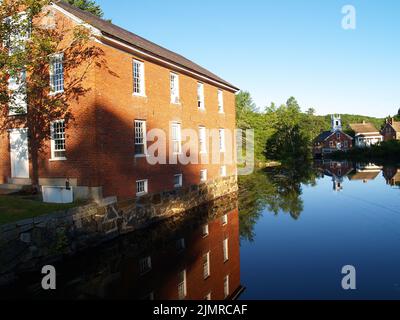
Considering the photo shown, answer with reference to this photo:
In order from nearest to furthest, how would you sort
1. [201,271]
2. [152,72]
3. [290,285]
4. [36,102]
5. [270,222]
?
[290,285] < [201,271] < [36,102] < [270,222] < [152,72]

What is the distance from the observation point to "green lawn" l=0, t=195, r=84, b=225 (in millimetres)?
12523

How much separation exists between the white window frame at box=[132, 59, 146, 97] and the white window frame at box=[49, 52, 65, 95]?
12.1 ft

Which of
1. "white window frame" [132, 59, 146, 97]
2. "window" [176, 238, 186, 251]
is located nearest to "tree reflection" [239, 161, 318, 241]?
"window" [176, 238, 186, 251]

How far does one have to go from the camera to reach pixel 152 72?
20.1m

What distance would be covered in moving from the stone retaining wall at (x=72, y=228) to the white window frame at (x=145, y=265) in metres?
2.67

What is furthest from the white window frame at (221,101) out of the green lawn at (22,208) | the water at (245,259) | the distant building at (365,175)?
the green lawn at (22,208)

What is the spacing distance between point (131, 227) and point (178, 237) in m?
2.46

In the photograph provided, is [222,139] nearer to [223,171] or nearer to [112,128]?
[223,171]

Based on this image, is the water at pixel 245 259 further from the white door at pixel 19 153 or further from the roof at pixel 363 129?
the roof at pixel 363 129

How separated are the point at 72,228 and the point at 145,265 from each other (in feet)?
10.8

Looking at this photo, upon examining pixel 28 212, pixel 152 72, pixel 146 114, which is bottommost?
pixel 28 212

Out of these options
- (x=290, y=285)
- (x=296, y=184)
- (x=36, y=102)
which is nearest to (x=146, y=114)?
(x=36, y=102)

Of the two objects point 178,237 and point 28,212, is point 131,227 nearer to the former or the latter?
point 178,237

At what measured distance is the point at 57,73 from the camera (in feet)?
56.2
